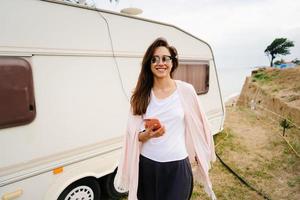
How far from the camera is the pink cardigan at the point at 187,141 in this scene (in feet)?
7.03

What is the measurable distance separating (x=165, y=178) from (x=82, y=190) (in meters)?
1.80

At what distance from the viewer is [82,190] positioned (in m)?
3.29

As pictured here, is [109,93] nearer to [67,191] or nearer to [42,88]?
[42,88]

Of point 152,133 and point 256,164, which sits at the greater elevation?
point 152,133

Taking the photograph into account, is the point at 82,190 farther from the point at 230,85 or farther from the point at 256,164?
the point at 230,85

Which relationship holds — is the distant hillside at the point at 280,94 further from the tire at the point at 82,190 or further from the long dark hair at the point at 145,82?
the long dark hair at the point at 145,82

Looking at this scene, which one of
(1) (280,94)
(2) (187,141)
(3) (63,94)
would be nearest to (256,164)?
(2) (187,141)

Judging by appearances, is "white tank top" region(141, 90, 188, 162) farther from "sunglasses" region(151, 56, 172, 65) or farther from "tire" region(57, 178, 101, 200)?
"tire" region(57, 178, 101, 200)

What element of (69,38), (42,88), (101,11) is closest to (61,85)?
(42,88)

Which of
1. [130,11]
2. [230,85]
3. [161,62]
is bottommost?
[230,85]

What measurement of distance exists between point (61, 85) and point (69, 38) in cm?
66

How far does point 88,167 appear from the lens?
323 centimetres

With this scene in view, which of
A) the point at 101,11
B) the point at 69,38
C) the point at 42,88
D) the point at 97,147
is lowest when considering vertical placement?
the point at 97,147

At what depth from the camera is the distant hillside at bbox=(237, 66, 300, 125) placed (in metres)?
10.6
